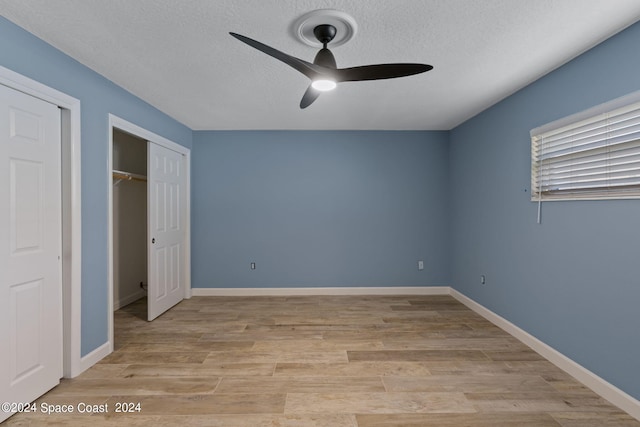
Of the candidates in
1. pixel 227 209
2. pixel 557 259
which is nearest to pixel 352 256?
pixel 227 209

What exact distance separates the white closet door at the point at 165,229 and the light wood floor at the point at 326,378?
40 centimetres

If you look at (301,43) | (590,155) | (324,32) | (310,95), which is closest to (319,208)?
(310,95)

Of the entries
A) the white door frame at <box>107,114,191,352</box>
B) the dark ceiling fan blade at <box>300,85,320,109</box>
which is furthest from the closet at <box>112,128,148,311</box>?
the dark ceiling fan blade at <box>300,85,320,109</box>

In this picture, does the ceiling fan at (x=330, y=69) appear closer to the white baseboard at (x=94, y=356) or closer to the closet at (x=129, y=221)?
the white baseboard at (x=94, y=356)

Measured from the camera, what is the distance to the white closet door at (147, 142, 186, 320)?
11.3 feet

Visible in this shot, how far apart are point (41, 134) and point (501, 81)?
11.9 ft

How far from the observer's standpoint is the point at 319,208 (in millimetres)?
4500

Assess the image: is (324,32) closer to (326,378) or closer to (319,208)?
(326,378)

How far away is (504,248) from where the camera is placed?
3.20 m

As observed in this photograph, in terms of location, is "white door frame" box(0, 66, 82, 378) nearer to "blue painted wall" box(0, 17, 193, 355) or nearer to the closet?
"blue painted wall" box(0, 17, 193, 355)

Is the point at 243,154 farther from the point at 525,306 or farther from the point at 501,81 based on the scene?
the point at 525,306

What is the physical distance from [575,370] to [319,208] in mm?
3205

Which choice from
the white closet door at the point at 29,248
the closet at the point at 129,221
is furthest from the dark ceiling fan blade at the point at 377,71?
the closet at the point at 129,221

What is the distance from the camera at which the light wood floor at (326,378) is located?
6.14 feet
